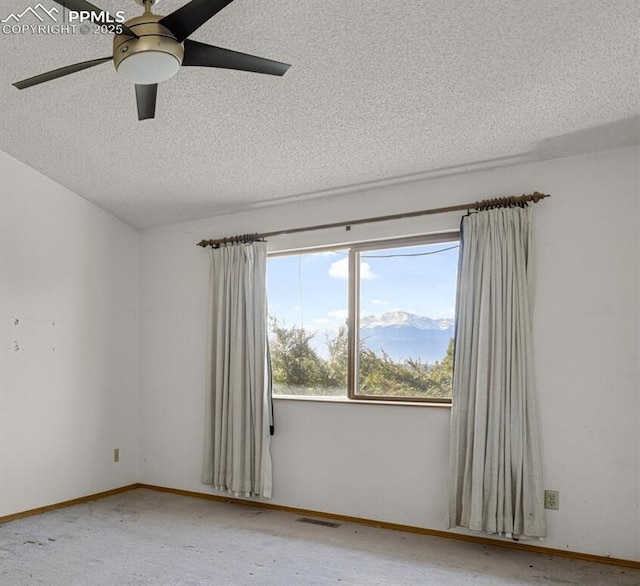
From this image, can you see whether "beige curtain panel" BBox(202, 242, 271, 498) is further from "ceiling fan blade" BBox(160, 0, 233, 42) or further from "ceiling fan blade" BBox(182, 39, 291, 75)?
"ceiling fan blade" BBox(160, 0, 233, 42)

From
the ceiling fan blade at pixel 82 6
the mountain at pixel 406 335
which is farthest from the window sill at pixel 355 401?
the ceiling fan blade at pixel 82 6

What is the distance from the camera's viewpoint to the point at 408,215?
4.07m

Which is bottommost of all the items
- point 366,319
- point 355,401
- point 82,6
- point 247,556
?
point 247,556

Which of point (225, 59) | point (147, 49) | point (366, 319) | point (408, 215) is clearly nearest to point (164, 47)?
point (147, 49)

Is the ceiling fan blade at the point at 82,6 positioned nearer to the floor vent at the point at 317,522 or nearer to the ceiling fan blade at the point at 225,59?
the ceiling fan blade at the point at 225,59

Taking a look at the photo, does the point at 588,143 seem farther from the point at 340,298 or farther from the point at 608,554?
the point at 608,554

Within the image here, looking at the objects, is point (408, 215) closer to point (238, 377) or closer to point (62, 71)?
point (238, 377)

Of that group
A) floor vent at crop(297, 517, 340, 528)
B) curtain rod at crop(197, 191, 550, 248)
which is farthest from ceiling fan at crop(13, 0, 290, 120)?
floor vent at crop(297, 517, 340, 528)

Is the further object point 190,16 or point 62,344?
point 62,344

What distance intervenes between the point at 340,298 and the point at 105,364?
2.32 m

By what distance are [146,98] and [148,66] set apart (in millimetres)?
412

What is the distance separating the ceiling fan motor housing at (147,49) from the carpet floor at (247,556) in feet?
8.52

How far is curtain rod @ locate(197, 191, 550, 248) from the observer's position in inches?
142

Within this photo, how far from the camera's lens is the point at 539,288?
3.57m
